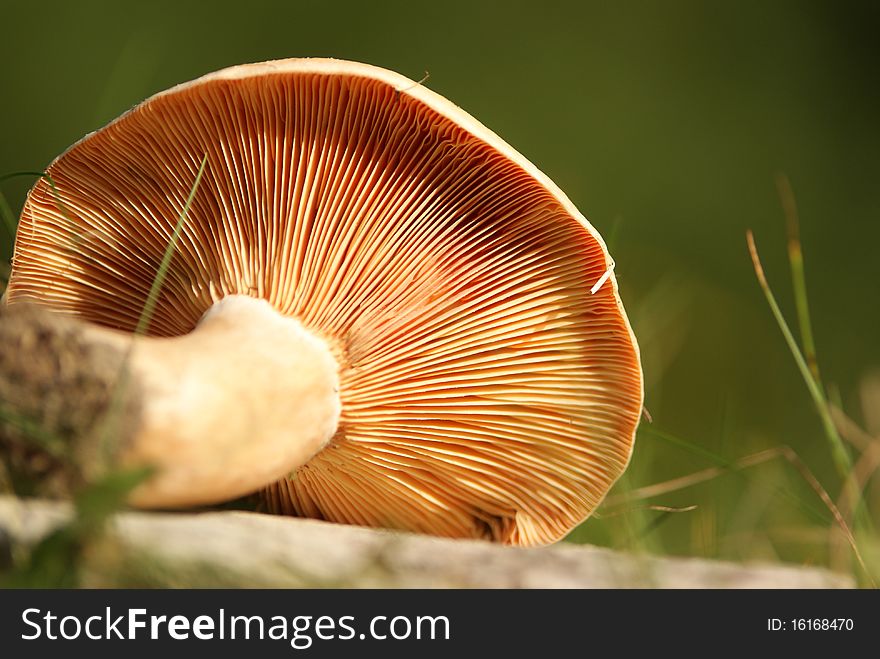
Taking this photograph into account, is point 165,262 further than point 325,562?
Yes

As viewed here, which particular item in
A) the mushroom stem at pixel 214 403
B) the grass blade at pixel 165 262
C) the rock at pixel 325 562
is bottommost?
the rock at pixel 325 562

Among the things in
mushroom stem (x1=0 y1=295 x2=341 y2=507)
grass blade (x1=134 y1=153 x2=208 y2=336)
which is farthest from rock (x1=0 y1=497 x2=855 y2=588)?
grass blade (x1=134 y1=153 x2=208 y2=336)

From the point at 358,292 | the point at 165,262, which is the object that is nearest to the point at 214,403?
the point at 165,262

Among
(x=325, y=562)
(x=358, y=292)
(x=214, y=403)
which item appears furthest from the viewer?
(x=358, y=292)

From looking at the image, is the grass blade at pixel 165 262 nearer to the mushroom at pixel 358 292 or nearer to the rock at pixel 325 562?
the mushroom at pixel 358 292

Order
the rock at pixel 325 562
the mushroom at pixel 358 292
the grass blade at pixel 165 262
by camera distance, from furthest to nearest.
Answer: the mushroom at pixel 358 292
the grass blade at pixel 165 262
the rock at pixel 325 562

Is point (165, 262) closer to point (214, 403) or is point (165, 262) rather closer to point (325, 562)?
point (214, 403)

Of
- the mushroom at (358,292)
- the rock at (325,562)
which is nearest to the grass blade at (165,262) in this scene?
the mushroom at (358,292)
